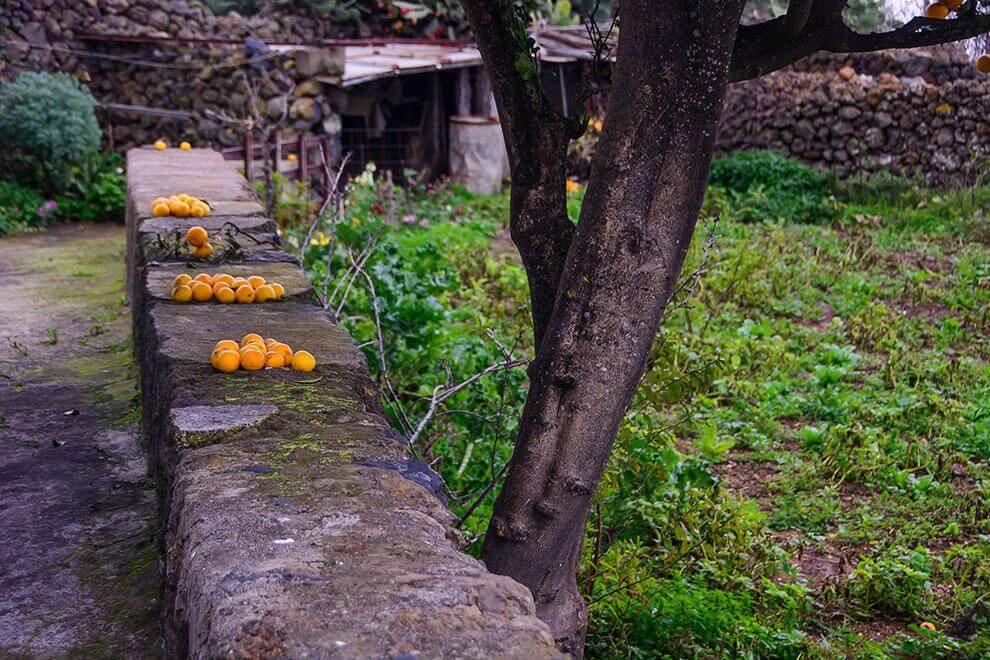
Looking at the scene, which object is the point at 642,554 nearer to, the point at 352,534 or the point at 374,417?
the point at 374,417

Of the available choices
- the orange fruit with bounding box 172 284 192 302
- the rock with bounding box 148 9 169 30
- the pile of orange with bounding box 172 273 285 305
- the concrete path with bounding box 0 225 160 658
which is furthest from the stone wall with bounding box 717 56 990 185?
the orange fruit with bounding box 172 284 192 302

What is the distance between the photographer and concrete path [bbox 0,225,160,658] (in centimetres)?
217

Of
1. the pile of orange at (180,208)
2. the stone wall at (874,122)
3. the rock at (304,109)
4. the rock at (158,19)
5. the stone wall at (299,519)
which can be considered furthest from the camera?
the stone wall at (874,122)

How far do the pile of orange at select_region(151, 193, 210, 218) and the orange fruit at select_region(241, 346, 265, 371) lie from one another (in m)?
2.05

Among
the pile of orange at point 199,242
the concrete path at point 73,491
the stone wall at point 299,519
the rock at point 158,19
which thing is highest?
the rock at point 158,19

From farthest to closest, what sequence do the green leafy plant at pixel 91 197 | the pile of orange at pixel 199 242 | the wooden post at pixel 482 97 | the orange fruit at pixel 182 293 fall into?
the wooden post at pixel 482 97, the green leafy plant at pixel 91 197, the pile of orange at pixel 199 242, the orange fruit at pixel 182 293

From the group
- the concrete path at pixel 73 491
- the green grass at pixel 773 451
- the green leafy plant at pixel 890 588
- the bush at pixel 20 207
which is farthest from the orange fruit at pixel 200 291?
the bush at pixel 20 207

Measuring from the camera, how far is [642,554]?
4.13m

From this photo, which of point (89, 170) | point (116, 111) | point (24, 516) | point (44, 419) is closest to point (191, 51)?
point (116, 111)

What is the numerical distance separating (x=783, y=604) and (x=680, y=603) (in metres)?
0.54

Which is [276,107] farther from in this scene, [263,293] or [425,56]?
[263,293]

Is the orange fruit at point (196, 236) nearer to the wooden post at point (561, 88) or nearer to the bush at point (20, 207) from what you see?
the bush at point (20, 207)

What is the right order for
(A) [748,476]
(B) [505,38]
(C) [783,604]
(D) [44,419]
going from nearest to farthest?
(B) [505,38] < (D) [44,419] < (C) [783,604] < (A) [748,476]

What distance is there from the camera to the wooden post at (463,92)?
1368 cm
